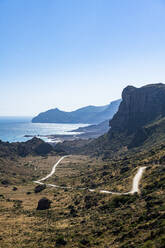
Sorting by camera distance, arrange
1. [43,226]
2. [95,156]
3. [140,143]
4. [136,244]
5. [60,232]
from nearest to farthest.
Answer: [136,244]
[60,232]
[43,226]
[140,143]
[95,156]

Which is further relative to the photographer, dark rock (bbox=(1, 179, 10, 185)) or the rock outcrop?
the rock outcrop

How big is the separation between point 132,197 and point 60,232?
638 inches

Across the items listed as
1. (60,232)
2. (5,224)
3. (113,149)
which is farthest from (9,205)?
(113,149)

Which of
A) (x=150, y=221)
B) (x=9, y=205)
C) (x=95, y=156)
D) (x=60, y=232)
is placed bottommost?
(x=95, y=156)

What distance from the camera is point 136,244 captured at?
2258 centimetres

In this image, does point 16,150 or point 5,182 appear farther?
point 16,150

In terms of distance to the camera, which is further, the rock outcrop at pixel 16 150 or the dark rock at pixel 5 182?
the rock outcrop at pixel 16 150

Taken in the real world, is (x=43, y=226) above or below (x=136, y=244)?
below

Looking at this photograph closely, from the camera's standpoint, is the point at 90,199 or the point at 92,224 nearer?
the point at 92,224

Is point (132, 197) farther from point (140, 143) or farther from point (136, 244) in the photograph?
point (140, 143)

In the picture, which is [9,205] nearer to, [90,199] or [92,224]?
[90,199]

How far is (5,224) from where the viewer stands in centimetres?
4091

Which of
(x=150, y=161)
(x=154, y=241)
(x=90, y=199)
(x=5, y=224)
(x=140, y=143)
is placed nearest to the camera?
(x=154, y=241)

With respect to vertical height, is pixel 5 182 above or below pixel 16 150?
below
